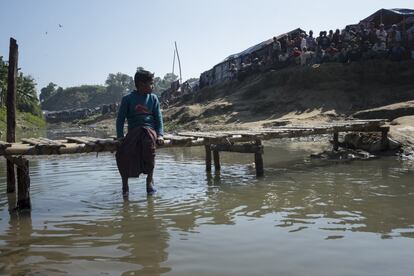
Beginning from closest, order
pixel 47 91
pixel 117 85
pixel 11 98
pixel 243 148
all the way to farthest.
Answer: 1. pixel 11 98
2. pixel 243 148
3. pixel 117 85
4. pixel 47 91

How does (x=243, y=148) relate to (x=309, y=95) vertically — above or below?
below

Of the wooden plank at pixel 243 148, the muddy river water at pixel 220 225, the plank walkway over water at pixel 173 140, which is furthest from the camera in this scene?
the wooden plank at pixel 243 148

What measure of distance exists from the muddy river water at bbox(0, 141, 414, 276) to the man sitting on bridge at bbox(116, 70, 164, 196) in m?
0.54

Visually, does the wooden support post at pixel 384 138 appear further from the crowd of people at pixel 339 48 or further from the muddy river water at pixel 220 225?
the crowd of people at pixel 339 48

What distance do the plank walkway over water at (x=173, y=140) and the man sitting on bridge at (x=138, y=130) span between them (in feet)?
0.79

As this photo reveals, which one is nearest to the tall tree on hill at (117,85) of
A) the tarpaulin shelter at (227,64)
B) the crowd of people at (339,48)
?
the tarpaulin shelter at (227,64)

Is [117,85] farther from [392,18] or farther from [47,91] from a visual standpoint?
[392,18]

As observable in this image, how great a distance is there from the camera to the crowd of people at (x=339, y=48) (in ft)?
65.2

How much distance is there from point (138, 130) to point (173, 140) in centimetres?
104

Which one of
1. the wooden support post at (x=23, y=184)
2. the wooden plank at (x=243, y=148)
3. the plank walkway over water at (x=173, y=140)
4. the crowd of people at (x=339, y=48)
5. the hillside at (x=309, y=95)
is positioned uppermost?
the crowd of people at (x=339, y=48)

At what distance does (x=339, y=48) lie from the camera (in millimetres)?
21766

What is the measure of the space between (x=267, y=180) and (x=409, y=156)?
4.19m

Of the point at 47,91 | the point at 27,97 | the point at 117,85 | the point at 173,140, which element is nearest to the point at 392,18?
the point at 173,140

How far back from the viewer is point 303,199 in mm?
6121
